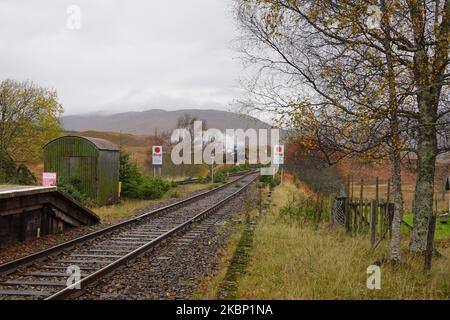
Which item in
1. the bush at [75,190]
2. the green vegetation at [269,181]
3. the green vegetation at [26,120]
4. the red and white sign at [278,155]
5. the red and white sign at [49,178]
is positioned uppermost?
the green vegetation at [26,120]

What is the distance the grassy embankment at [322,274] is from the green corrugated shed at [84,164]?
1038 cm

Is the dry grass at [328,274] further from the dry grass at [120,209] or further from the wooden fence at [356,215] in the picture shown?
the dry grass at [120,209]

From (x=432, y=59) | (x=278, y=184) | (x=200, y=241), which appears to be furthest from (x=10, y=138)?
(x=432, y=59)

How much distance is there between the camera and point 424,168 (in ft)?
31.0

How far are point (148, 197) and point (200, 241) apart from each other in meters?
12.7

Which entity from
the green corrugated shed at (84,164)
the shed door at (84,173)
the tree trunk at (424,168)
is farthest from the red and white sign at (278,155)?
the tree trunk at (424,168)

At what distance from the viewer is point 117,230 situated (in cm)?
1279

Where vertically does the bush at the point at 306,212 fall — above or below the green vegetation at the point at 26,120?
below

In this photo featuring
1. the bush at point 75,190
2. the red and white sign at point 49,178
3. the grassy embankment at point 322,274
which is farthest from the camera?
the bush at point 75,190

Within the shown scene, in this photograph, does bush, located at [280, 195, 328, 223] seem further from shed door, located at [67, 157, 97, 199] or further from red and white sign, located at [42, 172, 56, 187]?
shed door, located at [67, 157, 97, 199]

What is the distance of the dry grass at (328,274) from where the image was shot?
6610 millimetres

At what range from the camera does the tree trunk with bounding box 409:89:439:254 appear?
9180 millimetres

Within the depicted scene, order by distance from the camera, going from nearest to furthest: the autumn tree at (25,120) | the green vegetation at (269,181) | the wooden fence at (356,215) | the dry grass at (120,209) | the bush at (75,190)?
the wooden fence at (356,215)
the dry grass at (120,209)
the bush at (75,190)
the green vegetation at (269,181)
the autumn tree at (25,120)

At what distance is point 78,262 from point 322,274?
4.71m
